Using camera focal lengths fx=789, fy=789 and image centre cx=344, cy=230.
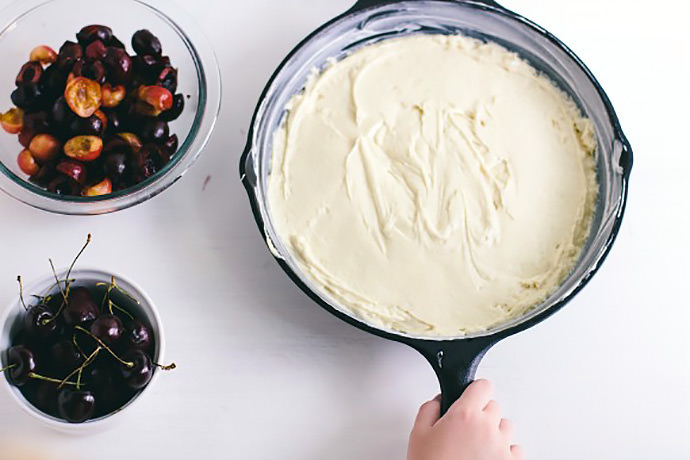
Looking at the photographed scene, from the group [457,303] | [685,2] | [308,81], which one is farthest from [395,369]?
[685,2]

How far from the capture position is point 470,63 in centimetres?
113

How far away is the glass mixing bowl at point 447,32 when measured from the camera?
1030 mm

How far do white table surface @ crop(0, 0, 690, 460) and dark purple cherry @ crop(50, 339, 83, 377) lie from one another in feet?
0.49

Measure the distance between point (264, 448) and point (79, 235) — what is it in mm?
398

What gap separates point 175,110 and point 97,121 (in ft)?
0.35

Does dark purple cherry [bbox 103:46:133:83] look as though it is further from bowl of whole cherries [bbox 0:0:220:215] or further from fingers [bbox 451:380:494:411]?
fingers [bbox 451:380:494:411]

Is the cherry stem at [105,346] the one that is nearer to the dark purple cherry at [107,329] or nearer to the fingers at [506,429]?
the dark purple cherry at [107,329]

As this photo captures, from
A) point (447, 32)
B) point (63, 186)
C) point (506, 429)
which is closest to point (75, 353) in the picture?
→ point (63, 186)

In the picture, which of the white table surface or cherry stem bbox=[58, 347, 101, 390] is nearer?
cherry stem bbox=[58, 347, 101, 390]

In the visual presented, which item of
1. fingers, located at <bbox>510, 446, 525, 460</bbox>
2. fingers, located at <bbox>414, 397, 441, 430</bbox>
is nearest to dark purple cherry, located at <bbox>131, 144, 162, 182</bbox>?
fingers, located at <bbox>414, 397, 441, 430</bbox>

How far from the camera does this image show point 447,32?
45.3 inches

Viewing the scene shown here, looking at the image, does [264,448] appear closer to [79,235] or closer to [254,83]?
[79,235]

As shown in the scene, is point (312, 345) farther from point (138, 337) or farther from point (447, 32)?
point (447, 32)

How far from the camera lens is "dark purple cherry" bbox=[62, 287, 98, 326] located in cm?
98
